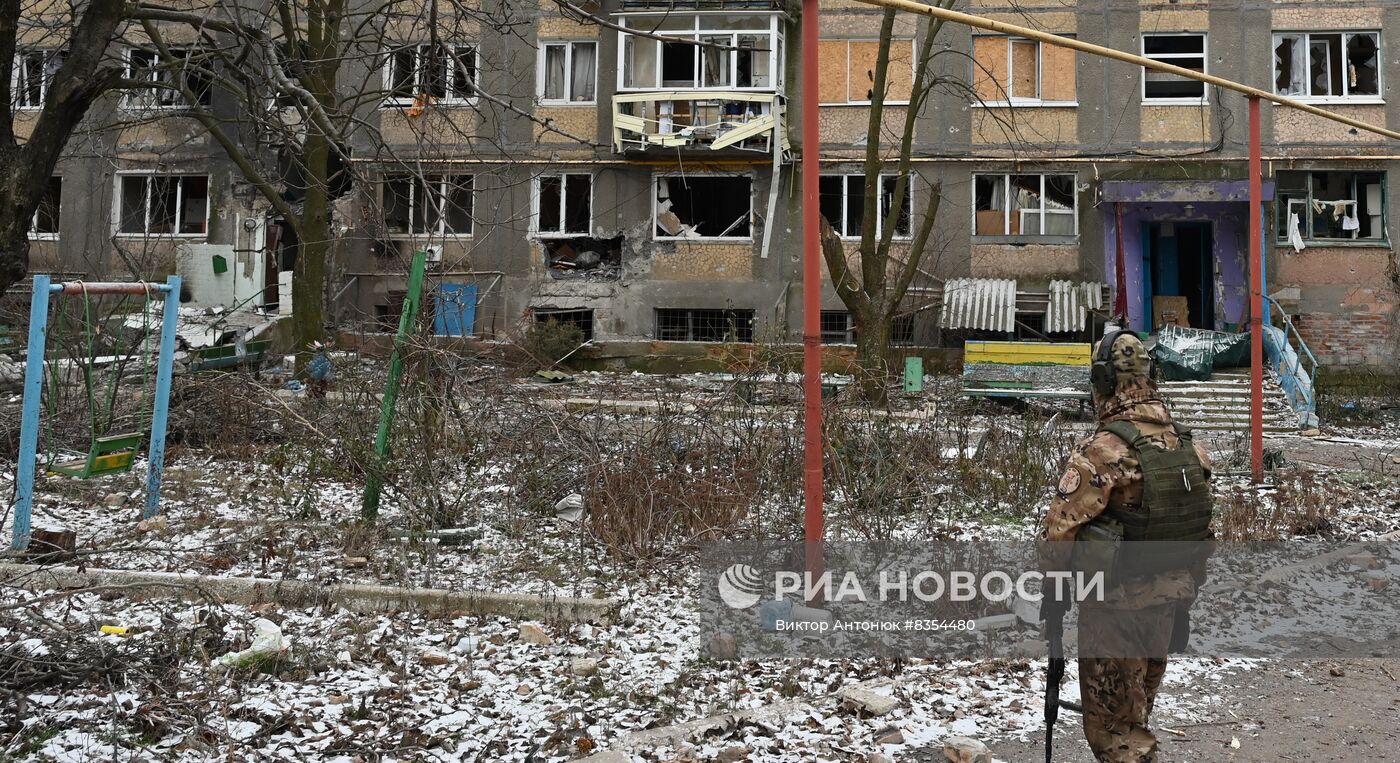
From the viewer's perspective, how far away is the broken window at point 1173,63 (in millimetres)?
22188

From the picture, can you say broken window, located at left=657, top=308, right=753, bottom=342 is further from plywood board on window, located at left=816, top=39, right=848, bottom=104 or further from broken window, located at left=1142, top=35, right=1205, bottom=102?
broken window, located at left=1142, top=35, right=1205, bottom=102

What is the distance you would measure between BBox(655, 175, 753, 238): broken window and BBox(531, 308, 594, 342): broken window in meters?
2.46

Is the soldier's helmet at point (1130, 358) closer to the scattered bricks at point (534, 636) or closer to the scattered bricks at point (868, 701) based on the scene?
Answer: the scattered bricks at point (868, 701)

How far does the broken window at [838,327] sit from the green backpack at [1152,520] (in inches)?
768

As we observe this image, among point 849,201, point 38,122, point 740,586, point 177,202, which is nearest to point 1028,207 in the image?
point 849,201

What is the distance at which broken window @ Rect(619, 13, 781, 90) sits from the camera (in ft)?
75.5

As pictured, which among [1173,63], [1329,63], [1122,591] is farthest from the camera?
[1173,63]

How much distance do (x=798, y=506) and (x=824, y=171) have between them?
54.4 feet

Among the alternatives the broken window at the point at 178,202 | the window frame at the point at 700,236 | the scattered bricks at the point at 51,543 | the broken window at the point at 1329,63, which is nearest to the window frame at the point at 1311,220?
the broken window at the point at 1329,63

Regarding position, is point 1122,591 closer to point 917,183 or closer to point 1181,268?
point 917,183

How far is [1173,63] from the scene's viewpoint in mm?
22281

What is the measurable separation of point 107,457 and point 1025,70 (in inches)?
806

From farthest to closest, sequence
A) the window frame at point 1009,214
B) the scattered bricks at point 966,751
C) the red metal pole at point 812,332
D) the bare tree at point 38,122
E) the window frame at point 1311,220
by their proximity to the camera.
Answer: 1. the window frame at point 1009,214
2. the window frame at point 1311,220
3. the red metal pole at point 812,332
4. the scattered bricks at point 966,751
5. the bare tree at point 38,122

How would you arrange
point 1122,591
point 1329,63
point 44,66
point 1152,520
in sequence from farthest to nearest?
point 1329,63 → point 44,66 → point 1122,591 → point 1152,520
